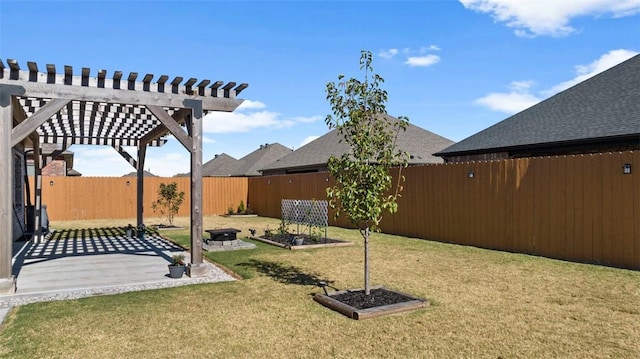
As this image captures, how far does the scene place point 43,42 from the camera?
364 inches

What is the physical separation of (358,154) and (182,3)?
675cm

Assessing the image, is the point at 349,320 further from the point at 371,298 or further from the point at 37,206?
the point at 37,206

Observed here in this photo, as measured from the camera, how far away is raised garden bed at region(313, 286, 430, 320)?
532 centimetres

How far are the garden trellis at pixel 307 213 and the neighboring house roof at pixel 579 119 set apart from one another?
7.36 meters

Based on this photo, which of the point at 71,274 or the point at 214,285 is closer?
the point at 214,285

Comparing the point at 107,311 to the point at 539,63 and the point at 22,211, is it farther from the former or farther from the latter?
the point at 539,63

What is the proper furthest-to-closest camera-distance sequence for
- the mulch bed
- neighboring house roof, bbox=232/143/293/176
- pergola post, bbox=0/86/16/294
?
neighboring house roof, bbox=232/143/293/176
pergola post, bbox=0/86/16/294
the mulch bed

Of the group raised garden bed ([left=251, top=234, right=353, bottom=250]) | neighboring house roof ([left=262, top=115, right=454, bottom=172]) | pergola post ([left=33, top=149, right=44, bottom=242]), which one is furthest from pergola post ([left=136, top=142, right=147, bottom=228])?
neighboring house roof ([left=262, top=115, right=454, bottom=172])

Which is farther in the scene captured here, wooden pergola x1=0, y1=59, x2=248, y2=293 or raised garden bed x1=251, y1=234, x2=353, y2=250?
raised garden bed x1=251, y1=234, x2=353, y2=250

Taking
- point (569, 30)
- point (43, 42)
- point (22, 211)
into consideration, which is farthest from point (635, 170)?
point (22, 211)

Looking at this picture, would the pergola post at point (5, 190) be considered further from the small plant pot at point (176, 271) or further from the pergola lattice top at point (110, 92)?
the small plant pot at point (176, 271)

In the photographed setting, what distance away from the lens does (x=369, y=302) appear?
5.72 m

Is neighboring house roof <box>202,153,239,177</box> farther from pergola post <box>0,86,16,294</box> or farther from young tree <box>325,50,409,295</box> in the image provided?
young tree <box>325,50,409,295</box>

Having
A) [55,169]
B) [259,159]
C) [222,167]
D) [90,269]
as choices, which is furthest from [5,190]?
[222,167]
